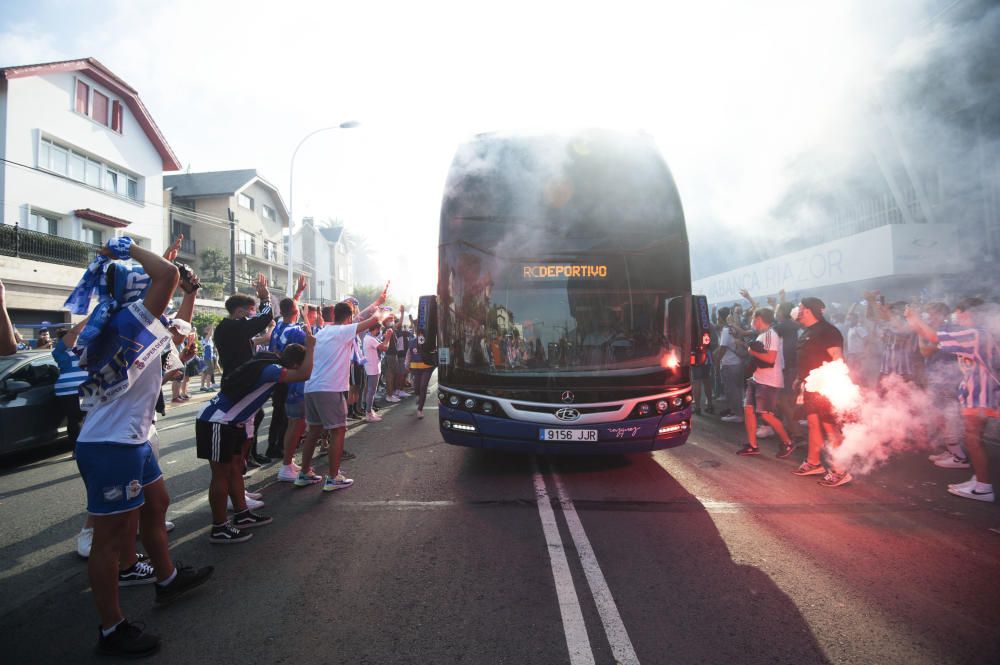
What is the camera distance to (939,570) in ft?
10.3

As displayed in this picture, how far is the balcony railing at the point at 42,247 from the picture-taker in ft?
49.8

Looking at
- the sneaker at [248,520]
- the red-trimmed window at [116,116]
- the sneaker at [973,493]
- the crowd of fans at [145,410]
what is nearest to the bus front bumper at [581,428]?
the crowd of fans at [145,410]

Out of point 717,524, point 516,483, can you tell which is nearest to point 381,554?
point 516,483

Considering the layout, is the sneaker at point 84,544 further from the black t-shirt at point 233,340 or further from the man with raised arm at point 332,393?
the black t-shirt at point 233,340

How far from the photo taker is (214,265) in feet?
91.4

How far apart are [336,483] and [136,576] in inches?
74.9

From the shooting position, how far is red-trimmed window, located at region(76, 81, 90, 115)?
1853 cm

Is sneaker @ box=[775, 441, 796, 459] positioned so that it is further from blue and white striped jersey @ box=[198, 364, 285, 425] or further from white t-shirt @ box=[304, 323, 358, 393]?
blue and white striped jersey @ box=[198, 364, 285, 425]


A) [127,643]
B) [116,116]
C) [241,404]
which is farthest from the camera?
[116,116]

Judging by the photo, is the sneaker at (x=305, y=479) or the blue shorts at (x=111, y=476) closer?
the blue shorts at (x=111, y=476)

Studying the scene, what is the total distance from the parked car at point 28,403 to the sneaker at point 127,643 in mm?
4976

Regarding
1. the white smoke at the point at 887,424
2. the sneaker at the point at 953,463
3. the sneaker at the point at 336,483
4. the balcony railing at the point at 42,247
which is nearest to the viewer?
the sneaker at the point at 336,483

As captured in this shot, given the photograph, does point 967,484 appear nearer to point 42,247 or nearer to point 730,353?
point 730,353

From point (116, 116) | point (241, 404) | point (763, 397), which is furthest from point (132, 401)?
point (116, 116)
